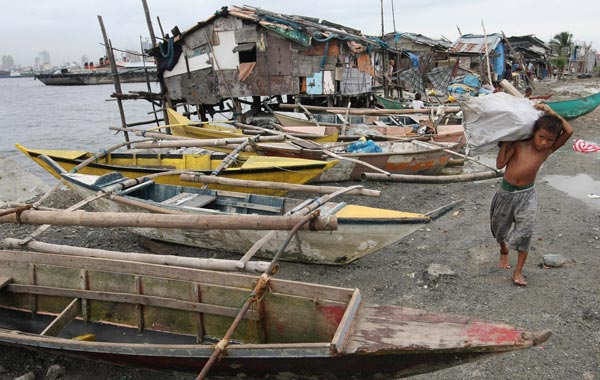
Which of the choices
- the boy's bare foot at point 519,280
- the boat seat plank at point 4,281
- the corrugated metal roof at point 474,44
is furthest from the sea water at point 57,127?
the corrugated metal roof at point 474,44

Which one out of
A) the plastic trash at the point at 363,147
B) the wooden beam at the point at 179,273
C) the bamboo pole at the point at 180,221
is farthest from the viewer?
the plastic trash at the point at 363,147

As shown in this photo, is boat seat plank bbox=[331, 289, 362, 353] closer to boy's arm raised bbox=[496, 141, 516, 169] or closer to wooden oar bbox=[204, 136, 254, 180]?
boy's arm raised bbox=[496, 141, 516, 169]

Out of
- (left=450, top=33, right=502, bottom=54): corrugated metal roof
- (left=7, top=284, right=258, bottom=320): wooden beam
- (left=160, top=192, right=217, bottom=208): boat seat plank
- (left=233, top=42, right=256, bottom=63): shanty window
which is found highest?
(left=450, top=33, right=502, bottom=54): corrugated metal roof

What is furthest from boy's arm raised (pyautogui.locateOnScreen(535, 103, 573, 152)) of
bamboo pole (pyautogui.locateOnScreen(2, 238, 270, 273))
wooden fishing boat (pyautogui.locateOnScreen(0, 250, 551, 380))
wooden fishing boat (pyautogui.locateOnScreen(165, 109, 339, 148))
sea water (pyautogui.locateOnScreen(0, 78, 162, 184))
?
sea water (pyautogui.locateOnScreen(0, 78, 162, 184))

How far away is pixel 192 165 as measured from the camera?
8.50 metres

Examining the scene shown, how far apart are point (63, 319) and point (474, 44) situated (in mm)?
30532

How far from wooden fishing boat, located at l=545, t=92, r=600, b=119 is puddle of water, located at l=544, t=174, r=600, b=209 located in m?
6.83

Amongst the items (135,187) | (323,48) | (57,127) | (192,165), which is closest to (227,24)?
(323,48)

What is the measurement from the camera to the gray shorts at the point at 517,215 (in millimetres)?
4598

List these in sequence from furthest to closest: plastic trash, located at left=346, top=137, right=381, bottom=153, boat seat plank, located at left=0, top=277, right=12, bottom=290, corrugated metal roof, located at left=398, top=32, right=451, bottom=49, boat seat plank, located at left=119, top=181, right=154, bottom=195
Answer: corrugated metal roof, located at left=398, top=32, right=451, bottom=49
plastic trash, located at left=346, top=137, right=381, bottom=153
boat seat plank, located at left=119, top=181, right=154, bottom=195
boat seat plank, located at left=0, top=277, right=12, bottom=290

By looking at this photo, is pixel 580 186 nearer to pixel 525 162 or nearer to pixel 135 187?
pixel 525 162

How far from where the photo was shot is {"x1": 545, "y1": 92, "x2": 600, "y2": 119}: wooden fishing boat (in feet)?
50.4

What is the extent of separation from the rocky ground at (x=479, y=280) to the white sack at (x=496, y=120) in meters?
1.63

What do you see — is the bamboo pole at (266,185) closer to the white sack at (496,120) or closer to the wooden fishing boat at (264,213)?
the wooden fishing boat at (264,213)
